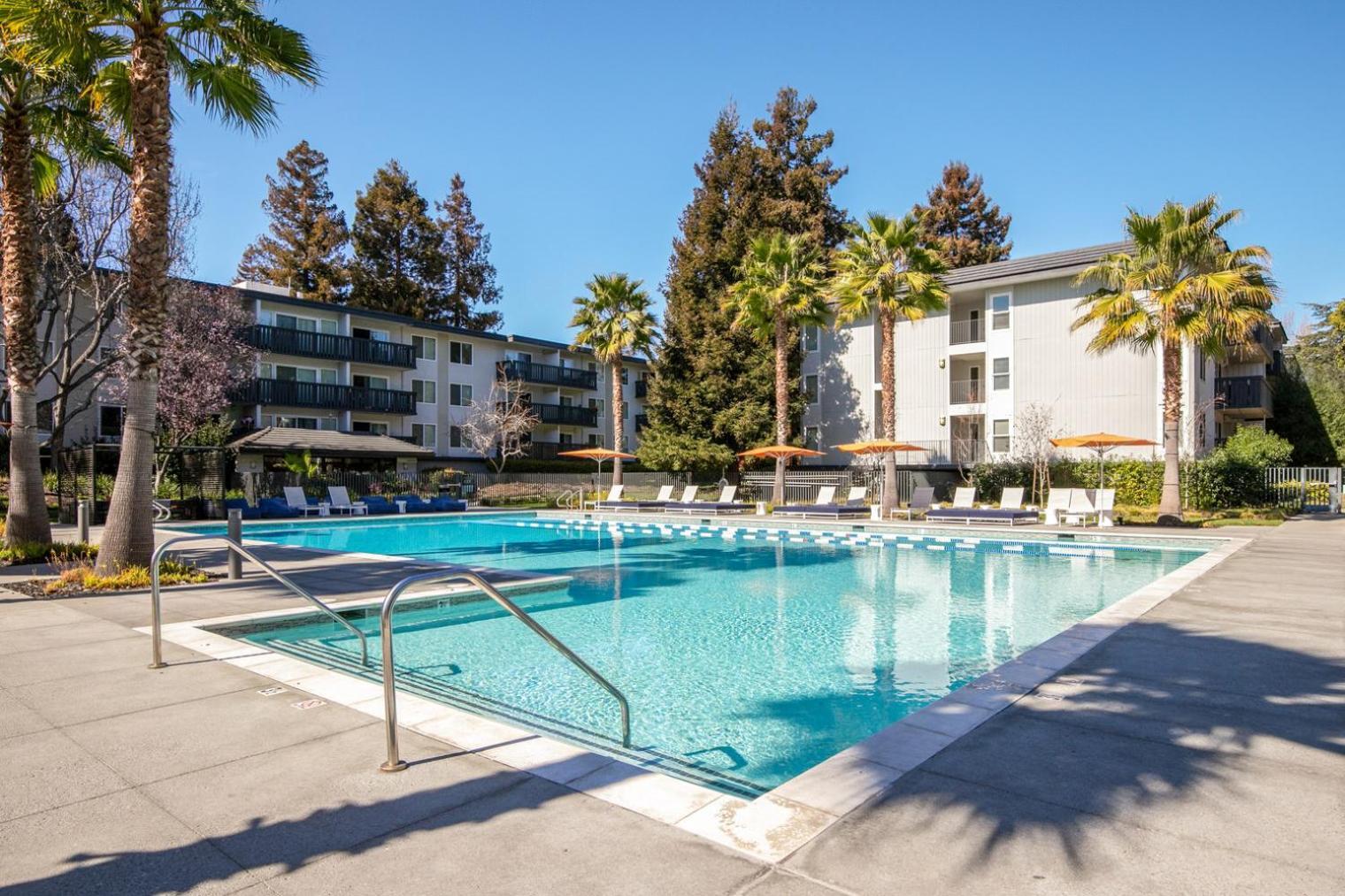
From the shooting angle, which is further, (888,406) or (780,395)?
(780,395)

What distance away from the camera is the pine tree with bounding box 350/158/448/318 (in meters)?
47.2

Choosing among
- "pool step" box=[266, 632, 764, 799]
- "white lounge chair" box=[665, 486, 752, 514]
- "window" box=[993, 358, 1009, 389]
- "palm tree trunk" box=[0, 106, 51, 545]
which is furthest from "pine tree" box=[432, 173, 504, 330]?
"pool step" box=[266, 632, 764, 799]

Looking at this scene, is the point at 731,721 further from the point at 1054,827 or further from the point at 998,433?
the point at 998,433

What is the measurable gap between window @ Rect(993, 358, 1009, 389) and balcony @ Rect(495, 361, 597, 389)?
2249 cm

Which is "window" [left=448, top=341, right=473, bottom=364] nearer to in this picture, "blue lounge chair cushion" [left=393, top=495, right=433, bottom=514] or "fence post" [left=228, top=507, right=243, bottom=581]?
"blue lounge chair cushion" [left=393, top=495, right=433, bottom=514]

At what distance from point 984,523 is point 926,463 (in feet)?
34.9

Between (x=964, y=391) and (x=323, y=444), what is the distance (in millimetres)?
25290

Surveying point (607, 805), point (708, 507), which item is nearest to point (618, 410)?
point (708, 507)

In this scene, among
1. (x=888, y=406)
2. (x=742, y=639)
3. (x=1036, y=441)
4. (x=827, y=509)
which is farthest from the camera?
(x=1036, y=441)

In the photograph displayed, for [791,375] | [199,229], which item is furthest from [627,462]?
[199,229]

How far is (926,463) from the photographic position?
1238 inches

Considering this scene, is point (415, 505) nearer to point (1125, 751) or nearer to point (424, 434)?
point (424, 434)

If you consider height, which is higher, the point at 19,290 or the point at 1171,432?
the point at 19,290

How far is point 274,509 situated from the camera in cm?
2547
